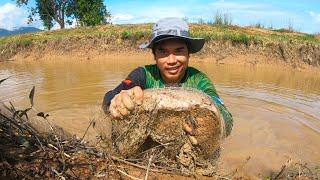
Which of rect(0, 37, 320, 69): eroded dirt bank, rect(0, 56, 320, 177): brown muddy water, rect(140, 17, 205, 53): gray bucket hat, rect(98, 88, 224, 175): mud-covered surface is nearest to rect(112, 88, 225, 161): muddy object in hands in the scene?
rect(98, 88, 224, 175): mud-covered surface

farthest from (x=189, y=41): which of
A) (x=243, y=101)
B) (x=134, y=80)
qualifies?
(x=243, y=101)

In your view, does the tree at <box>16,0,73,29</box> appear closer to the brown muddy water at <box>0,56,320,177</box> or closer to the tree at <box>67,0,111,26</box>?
the tree at <box>67,0,111,26</box>

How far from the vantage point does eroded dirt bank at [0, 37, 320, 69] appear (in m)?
14.5

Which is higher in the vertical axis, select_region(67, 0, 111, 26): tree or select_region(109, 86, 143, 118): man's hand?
select_region(67, 0, 111, 26): tree

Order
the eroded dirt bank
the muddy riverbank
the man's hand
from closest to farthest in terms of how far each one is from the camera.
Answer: the man's hand, the eroded dirt bank, the muddy riverbank

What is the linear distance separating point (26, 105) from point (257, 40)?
1021cm

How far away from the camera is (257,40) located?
1555cm

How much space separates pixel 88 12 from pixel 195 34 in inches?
759

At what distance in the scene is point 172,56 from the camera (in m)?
3.48

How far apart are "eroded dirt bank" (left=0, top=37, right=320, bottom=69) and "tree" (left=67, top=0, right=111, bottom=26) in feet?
49.4

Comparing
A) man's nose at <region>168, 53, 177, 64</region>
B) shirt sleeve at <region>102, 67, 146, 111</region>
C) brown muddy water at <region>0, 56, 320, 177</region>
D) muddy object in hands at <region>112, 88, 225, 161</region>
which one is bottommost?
brown muddy water at <region>0, 56, 320, 177</region>

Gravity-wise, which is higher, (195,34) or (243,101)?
(195,34)

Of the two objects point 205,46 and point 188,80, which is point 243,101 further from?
point 205,46

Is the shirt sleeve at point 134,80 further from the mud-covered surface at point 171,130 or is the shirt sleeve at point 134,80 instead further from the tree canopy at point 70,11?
the tree canopy at point 70,11
